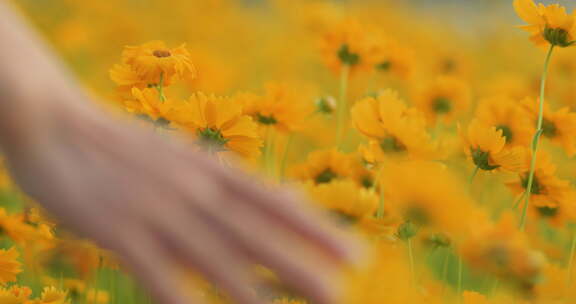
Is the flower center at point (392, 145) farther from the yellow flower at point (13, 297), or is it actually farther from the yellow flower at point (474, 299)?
the yellow flower at point (13, 297)

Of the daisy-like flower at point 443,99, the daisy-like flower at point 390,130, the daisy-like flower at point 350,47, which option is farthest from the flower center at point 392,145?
the daisy-like flower at point 443,99

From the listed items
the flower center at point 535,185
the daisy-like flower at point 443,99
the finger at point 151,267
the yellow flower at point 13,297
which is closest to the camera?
the finger at point 151,267

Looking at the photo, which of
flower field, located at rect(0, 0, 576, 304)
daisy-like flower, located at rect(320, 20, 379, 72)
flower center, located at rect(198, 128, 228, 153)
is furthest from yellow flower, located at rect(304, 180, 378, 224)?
daisy-like flower, located at rect(320, 20, 379, 72)

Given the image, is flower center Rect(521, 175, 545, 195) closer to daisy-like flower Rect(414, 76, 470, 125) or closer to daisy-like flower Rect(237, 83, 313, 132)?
daisy-like flower Rect(237, 83, 313, 132)

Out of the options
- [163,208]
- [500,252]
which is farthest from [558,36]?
[163,208]

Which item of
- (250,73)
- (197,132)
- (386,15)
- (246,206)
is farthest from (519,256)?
(386,15)

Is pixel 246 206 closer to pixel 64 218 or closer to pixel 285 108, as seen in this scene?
pixel 64 218
